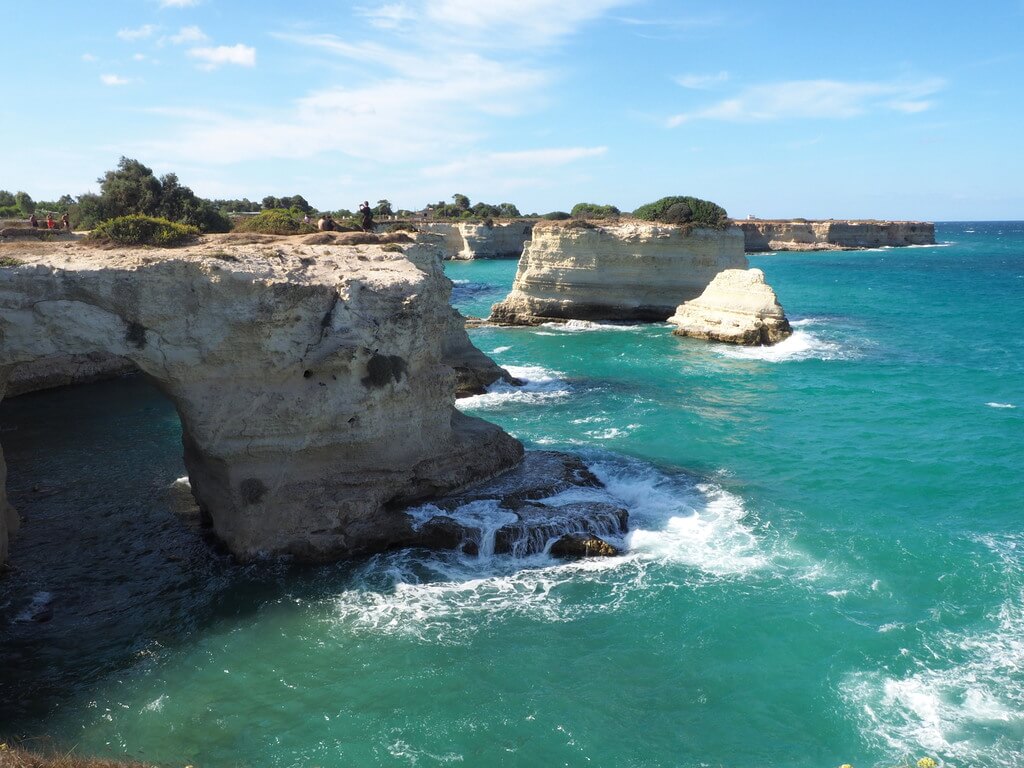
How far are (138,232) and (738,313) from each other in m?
31.9

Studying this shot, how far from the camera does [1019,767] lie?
10.0m

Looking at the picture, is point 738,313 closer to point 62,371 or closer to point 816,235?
point 62,371

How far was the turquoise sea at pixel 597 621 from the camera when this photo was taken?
10.7 meters

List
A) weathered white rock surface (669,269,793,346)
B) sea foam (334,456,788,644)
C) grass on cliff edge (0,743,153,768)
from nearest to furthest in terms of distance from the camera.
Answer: grass on cliff edge (0,743,153,768), sea foam (334,456,788,644), weathered white rock surface (669,269,793,346)

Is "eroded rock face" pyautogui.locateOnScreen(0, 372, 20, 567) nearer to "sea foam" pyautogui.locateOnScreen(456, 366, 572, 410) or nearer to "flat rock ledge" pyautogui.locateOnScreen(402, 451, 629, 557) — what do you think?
"flat rock ledge" pyautogui.locateOnScreen(402, 451, 629, 557)

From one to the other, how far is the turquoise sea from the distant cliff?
4313 inches

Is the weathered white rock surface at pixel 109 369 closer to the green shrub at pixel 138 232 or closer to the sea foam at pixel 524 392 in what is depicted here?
the sea foam at pixel 524 392

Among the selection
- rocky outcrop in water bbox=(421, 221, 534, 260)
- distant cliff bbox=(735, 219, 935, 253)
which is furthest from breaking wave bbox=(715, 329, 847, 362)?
distant cliff bbox=(735, 219, 935, 253)

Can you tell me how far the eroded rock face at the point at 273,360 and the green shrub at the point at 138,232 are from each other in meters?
0.77

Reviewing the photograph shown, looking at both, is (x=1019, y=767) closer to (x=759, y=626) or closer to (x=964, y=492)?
(x=759, y=626)

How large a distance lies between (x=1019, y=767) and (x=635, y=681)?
5176 millimetres

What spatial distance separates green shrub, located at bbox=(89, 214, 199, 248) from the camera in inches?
677

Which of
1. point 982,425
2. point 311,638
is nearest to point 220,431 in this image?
point 311,638

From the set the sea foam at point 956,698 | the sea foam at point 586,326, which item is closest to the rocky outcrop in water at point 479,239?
the sea foam at point 586,326
